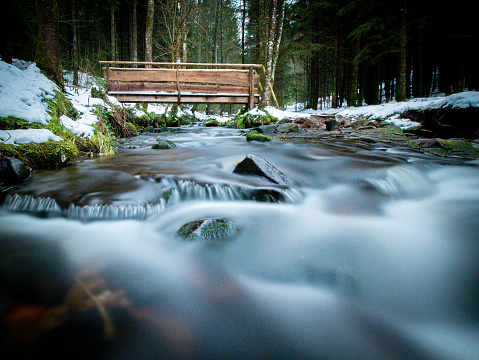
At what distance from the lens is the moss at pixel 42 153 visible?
3566mm

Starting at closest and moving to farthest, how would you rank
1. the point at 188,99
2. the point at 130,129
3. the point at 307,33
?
the point at 130,129, the point at 188,99, the point at 307,33

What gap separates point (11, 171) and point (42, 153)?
0.84m

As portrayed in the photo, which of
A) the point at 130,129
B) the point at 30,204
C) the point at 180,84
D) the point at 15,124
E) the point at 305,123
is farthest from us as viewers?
the point at 180,84

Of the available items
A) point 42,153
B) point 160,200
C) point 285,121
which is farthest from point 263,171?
point 285,121

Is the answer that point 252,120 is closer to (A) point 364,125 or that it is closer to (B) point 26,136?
(A) point 364,125

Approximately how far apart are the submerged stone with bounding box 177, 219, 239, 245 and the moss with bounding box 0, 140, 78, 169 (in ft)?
9.39

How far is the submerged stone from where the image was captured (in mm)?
2262

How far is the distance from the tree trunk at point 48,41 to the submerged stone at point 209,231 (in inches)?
254

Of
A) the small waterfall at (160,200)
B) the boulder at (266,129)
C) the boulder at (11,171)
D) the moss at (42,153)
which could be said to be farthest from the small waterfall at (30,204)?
the boulder at (266,129)

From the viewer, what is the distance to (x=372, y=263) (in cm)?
205

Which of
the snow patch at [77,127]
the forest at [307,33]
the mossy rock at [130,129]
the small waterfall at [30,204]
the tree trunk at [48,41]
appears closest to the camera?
the small waterfall at [30,204]

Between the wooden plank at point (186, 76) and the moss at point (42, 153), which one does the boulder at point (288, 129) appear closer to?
the wooden plank at point (186, 76)

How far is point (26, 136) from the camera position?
3867 millimetres

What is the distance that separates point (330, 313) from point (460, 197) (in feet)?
8.71
